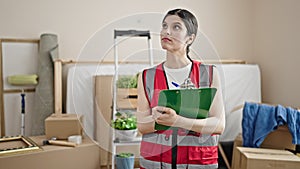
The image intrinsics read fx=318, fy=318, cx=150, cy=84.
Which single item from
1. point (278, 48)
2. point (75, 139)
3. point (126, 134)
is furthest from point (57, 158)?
point (278, 48)

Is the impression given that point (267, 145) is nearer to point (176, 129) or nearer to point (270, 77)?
point (270, 77)

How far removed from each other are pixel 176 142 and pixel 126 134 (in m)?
0.47

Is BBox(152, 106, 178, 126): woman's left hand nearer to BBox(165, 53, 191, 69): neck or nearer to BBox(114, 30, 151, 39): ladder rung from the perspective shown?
BBox(165, 53, 191, 69): neck

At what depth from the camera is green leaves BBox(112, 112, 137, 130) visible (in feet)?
4.23

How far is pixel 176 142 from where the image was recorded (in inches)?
40.9

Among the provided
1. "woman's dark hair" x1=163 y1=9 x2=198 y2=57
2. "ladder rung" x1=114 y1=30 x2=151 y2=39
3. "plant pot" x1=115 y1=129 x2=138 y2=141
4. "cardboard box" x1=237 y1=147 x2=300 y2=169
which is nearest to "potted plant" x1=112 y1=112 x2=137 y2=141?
"plant pot" x1=115 y1=129 x2=138 y2=141

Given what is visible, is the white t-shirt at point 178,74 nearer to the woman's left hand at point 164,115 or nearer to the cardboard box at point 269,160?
the woman's left hand at point 164,115

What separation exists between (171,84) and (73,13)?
1676mm

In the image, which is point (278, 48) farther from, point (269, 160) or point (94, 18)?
point (94, 18)

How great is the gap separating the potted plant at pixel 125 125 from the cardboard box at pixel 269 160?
2.55ft

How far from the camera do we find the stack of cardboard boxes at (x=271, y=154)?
1.83m

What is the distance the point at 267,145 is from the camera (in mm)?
2133

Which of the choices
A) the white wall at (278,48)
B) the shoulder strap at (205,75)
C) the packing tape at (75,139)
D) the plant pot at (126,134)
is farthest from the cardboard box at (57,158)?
the white wall at (278,48)

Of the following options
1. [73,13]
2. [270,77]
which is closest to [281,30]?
[270,77]
